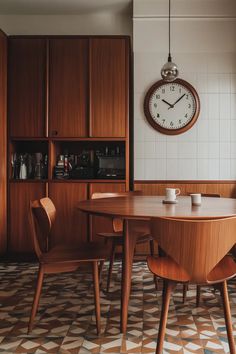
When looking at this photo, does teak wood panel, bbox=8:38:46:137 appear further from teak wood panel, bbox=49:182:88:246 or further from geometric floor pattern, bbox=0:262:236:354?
geometric floor pattern, bbox=0:262:236:354

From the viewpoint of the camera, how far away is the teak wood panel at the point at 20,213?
416cm

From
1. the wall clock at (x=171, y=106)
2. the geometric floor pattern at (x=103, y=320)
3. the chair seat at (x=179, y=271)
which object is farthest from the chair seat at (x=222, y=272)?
the wall clock at (x=171, y=106)

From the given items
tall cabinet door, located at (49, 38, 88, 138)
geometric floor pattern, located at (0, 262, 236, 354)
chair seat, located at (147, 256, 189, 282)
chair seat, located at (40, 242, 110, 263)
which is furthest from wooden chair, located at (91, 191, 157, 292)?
tall cabinet door, located at (49, 38, 88, 138)

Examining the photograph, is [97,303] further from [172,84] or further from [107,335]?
[172,84]

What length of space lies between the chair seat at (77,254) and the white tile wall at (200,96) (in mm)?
1863

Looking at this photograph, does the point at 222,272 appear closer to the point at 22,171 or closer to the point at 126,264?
the point at 126,264

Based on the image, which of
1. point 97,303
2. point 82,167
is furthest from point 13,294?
point 82,167

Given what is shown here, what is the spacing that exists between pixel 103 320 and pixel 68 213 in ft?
6.17

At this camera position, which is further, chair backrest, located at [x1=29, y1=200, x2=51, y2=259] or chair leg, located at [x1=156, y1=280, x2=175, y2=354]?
chair backrest, located at [x1=29, y1=200, x2=51, y2=259]

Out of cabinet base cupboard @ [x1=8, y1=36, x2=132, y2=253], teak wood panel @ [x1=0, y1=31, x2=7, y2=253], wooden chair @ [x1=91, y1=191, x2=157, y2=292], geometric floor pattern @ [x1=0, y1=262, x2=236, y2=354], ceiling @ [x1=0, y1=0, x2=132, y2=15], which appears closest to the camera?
geometric floor pattern @ [x1=0, y1=262, x2=236, y2=354]

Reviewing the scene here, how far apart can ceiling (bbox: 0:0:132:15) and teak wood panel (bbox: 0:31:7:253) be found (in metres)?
0.66

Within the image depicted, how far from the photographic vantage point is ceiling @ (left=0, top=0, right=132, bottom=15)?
438cm

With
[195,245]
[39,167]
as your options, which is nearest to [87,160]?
[39,167]

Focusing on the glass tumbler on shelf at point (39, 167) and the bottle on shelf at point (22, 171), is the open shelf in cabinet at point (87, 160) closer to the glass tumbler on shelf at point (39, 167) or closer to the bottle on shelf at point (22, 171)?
the glass tumbler on shelf at point (39, 167)
